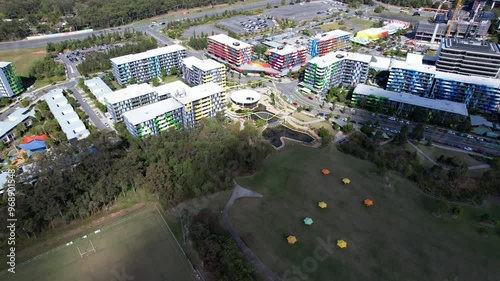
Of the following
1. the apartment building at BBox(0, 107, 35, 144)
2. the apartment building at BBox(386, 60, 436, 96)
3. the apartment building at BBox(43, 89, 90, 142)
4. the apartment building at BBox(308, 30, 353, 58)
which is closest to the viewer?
the apartment building at BBox(43, 89, 90, 142)

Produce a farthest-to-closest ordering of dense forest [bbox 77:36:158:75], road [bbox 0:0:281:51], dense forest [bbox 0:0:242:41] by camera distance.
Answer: dense forest [bbox 0:0:242:41], road [bbox 0:0:281:51], dense forest [bbox 77:36:158:75]

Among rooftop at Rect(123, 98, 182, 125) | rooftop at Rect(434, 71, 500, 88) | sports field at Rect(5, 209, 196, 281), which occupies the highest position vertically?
rooftop at Rect(434, 71, 500, 88)

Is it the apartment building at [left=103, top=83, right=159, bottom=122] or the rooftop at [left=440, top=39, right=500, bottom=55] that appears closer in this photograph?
the apartment building at [left=103, top=83, right=159, bottom=122]

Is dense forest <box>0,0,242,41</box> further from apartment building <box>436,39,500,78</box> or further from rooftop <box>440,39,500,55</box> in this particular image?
apartment building <box>436,39,500,78</box>

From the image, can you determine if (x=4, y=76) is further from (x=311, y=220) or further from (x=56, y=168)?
(x=311, y=220)

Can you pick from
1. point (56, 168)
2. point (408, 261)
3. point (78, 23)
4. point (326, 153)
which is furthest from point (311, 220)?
point (78, 23)

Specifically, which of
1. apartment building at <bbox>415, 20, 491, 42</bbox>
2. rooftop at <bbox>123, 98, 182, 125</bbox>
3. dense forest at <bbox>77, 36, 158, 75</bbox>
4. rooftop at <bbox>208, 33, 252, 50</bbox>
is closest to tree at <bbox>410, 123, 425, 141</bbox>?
rooftop at <bbox>123, 98, 182, 125</bbox>

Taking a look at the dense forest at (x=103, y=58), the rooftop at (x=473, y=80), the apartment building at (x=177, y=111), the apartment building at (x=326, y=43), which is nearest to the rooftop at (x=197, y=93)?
the apartment building at (x=177, y=111)
